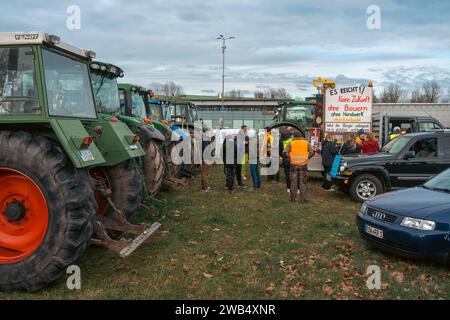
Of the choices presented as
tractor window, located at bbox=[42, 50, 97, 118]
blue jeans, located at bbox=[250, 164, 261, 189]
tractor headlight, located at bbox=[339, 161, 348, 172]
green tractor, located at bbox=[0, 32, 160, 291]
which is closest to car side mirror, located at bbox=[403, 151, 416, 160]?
tractor headlight, located at bbox=[339, 161, 348, 172]

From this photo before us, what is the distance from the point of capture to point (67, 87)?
5.37 meters

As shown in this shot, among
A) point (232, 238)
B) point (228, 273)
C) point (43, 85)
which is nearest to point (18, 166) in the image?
point (43, 85)

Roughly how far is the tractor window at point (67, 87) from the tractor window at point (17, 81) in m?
0.17

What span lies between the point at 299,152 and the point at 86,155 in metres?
6.58

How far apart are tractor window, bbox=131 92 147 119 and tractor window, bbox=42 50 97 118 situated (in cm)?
558

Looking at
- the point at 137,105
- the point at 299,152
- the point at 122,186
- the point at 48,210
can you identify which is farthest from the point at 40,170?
the point at 137,105

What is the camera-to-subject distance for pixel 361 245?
6.66 meters

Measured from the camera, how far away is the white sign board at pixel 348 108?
1576 cm

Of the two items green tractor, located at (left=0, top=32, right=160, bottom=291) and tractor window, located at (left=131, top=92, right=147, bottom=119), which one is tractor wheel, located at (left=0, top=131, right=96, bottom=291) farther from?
tractor window, located at (left=131, top=92, right=147, bottom=119)

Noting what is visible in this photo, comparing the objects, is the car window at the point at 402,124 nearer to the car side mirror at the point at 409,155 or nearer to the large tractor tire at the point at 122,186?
the car side mirror at the point at 409,155

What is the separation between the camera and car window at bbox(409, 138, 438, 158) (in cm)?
1005

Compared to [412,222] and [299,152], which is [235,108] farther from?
[412,222]

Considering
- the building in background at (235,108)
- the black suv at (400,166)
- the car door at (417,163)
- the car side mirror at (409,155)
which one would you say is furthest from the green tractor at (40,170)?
the building in background at (235,108)

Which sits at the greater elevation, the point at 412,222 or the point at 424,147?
the point at 424,147
